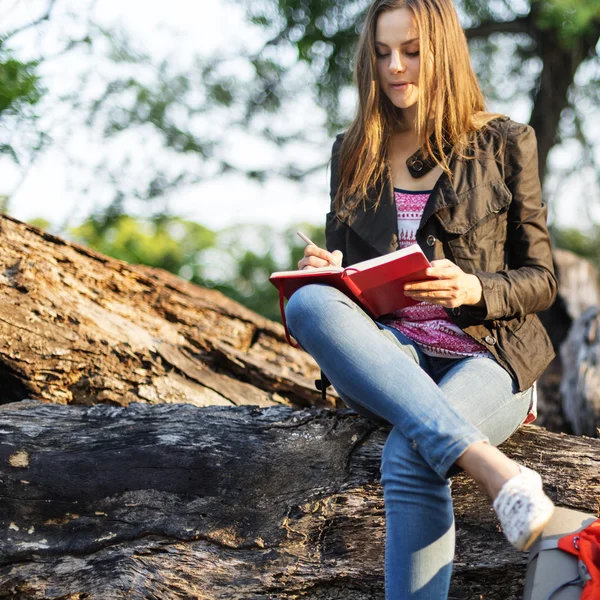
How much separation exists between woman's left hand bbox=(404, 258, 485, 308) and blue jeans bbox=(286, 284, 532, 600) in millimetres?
170

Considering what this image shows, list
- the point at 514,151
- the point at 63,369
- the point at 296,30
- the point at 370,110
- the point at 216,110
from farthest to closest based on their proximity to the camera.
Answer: the point at 216,110 < the point at 296,30 < the point at 63,369 < the point at 370,110 < the point at 514,151

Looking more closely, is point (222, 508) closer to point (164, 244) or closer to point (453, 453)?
point (453, 453)

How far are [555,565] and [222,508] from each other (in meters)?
1.03

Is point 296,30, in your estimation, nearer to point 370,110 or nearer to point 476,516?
point 370,110

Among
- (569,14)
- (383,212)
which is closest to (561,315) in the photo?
(569,14)

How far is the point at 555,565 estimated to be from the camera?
1930mm

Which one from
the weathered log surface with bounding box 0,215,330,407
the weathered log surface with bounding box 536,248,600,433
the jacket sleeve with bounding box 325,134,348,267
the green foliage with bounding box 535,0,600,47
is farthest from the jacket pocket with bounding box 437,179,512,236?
the green foliage with bounding box 535,0,600,47

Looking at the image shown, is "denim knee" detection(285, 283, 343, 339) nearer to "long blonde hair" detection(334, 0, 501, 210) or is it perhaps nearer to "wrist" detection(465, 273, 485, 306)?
"wrist" detection(465, 273, 485, 306)

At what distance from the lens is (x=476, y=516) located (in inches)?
93.6

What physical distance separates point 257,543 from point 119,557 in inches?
16.3

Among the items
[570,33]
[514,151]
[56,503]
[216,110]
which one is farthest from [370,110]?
[216,110]

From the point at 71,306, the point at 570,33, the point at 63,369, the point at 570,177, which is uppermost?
the point at 570,33

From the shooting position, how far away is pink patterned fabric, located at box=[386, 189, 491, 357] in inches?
99.7

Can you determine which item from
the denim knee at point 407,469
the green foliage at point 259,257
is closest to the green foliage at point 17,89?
the denim knee at point 407,469
